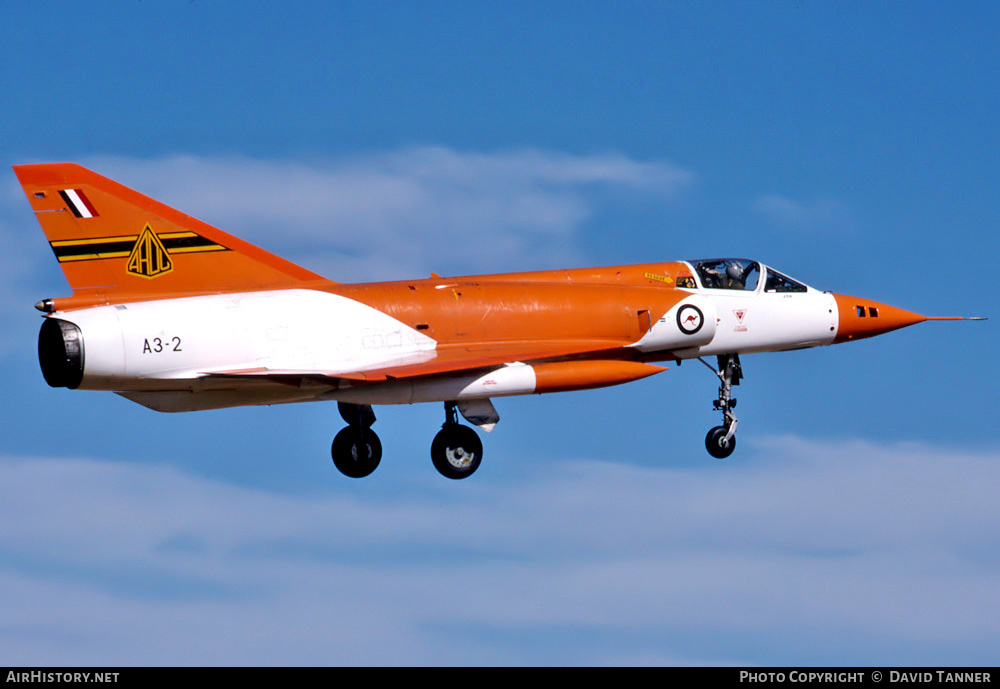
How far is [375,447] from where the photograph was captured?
25.6 m

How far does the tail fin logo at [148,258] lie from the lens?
2314 cm

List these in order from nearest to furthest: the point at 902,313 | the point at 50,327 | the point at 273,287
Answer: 1. the point at 50,327
2. the point at 273,287
3. the point at 902,313

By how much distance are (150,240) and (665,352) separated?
8380mm

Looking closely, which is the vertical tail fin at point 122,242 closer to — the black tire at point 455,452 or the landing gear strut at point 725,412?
the black tire at point 455,452

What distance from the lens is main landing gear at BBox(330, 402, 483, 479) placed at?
2481 centimetres

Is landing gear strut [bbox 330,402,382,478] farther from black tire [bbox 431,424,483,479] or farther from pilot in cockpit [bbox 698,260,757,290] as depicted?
pilot in cockpit [bbox 698,260,757,290]

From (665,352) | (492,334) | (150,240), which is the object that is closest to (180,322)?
(150,240)

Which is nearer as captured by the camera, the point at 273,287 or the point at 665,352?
the point at 273,287

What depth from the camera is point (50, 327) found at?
22.2m

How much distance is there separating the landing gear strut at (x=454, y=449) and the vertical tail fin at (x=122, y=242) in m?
3.61

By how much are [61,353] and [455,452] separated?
6.18 m

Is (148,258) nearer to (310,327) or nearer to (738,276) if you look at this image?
(310,327)

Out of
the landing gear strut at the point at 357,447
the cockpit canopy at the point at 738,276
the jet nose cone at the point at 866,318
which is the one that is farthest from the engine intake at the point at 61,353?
the jet nose cone at the point at 866,318

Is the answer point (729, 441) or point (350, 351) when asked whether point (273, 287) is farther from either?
point (729, 441)
